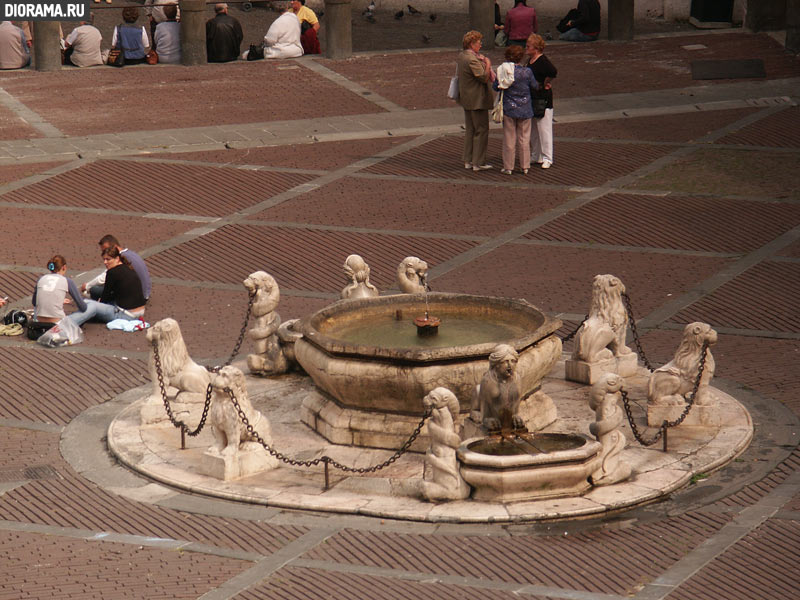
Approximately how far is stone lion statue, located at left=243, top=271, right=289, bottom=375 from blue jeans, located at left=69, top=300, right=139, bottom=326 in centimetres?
229

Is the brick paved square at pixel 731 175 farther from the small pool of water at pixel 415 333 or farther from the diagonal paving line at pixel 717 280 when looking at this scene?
the small pool of water at pixel 415 333

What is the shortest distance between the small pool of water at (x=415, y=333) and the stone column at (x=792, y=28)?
17.6m

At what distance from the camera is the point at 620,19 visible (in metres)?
31.4

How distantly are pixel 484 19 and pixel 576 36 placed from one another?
1.87 m

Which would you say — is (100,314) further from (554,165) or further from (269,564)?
(554,165)

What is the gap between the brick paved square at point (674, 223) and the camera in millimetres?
19203

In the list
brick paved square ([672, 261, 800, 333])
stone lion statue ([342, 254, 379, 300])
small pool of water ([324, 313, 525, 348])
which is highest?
stone lion statue ([342, 254, 379, 300])

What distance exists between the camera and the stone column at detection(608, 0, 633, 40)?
3139 cm

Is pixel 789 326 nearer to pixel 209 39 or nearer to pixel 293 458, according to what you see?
pixel 293 458

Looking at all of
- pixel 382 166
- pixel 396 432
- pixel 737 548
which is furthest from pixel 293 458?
pixel 382 166

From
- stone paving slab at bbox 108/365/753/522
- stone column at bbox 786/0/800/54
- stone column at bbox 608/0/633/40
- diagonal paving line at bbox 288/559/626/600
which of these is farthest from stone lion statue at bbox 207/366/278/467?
stone column at bbox 608/0/633/40

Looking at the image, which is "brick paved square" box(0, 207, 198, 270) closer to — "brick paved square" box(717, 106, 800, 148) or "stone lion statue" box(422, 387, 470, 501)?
"stone lion statue" box(422, 387, 470, 501)

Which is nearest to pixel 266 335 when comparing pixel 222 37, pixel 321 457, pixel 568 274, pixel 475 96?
pixel 321 457

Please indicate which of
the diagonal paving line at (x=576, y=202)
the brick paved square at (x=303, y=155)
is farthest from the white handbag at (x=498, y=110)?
the brick paved square at (x=303, y=155)
